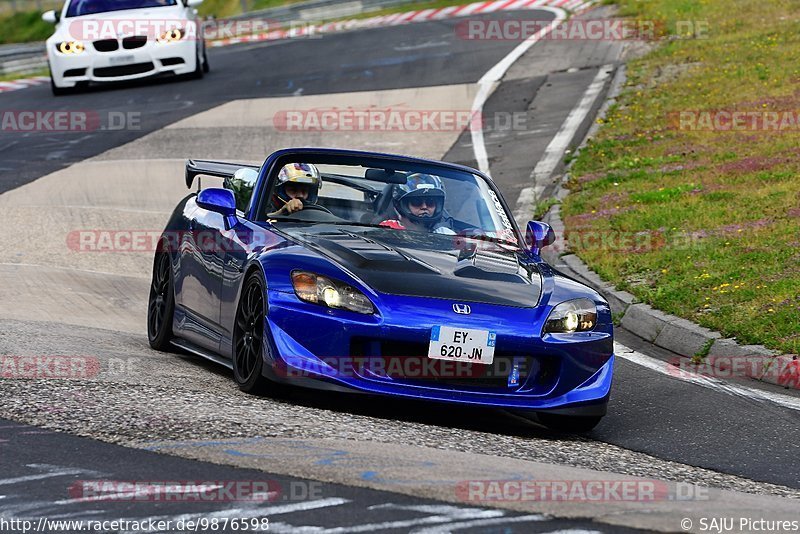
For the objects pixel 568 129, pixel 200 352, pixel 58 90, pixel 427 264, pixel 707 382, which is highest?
pixel 427 264

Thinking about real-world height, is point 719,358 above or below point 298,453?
below

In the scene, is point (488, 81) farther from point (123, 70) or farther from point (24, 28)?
point (24, 28)

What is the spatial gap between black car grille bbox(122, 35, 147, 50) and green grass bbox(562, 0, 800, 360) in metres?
8.12

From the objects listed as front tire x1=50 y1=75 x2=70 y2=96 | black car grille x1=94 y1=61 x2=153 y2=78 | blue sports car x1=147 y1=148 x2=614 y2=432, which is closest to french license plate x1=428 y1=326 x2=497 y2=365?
blue sports car x1=147 y1=148 x2=614 y2=432

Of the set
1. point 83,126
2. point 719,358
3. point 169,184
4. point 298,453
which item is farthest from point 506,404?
point 83,126

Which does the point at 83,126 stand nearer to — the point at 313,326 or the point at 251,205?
the point at 251,205

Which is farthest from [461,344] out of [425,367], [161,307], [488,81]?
[488,81]

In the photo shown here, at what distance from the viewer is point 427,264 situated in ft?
24.2

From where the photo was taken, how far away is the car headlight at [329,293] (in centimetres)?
→ 694

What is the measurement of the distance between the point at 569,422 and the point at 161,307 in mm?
3177

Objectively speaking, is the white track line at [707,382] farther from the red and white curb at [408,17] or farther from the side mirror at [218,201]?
the red and white curb at [408,17]

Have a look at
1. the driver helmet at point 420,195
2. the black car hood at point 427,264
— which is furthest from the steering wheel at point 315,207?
the driver helmet at point 420,195

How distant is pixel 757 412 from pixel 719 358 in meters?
1.47

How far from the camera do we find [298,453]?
5.68 metres
